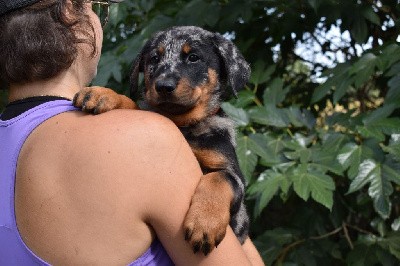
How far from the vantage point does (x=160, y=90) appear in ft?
7.06

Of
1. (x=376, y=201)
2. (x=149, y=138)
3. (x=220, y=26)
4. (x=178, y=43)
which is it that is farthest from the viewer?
(x=220, y=26)

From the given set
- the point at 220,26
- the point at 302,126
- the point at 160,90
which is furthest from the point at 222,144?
the point at 220,26

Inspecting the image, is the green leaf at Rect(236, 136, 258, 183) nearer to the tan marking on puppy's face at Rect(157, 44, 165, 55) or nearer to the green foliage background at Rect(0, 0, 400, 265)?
the green foliage background at Rect(0, 0, 400, 265)

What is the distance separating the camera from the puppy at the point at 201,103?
1.68 meters

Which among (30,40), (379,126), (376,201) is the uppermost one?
(30,40)

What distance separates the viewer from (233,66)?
2414 mm

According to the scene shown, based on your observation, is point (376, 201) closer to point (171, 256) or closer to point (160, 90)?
point (160, 90)

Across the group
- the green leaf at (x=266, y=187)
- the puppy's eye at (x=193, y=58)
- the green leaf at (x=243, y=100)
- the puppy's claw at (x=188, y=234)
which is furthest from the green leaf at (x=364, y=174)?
the puppy's claw at (x=188, y=234)

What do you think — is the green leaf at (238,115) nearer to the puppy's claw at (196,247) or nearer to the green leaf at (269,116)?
the green leaf at (269,116)

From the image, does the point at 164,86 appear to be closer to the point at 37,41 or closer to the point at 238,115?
the point at 37,41

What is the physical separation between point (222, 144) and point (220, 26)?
1.17 meters

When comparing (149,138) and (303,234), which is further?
(303,234)

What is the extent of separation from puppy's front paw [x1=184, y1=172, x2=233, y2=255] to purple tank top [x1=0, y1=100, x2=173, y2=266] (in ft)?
0.31

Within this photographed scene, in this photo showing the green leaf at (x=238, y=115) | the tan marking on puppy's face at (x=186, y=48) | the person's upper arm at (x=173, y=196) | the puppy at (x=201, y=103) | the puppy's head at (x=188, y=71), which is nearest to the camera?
the person's upper arm at (x=173, y=196)
